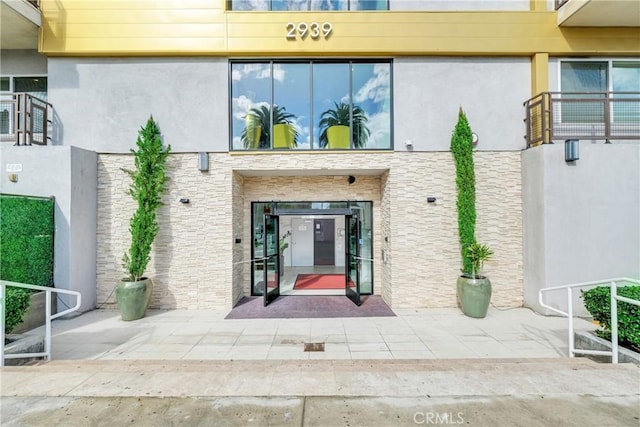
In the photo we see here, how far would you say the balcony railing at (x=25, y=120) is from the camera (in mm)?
6227

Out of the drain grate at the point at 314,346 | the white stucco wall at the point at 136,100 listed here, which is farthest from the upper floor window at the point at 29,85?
the drain grate at the point at 314,346

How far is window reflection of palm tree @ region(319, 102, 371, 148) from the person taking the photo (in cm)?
700

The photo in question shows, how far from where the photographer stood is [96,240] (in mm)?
6793

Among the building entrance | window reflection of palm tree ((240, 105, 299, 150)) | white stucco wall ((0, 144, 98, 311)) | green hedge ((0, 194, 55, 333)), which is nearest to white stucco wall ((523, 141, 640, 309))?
the building entrance

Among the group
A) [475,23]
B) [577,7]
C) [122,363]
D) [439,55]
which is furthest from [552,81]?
[122,363]

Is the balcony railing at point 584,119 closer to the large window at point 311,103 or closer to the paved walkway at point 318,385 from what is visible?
the large window at point 311,103

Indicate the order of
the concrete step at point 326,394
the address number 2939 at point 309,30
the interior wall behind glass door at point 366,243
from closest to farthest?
the concrete step at point 326,394, the address number 2939 at point 309,30, the interior wall behind glass door at point 366,243

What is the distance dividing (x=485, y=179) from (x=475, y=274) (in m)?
2.37

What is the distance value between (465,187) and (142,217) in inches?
292

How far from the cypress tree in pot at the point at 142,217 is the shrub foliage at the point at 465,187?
695 cm

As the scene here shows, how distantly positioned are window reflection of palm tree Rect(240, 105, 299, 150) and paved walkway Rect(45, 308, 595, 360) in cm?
418

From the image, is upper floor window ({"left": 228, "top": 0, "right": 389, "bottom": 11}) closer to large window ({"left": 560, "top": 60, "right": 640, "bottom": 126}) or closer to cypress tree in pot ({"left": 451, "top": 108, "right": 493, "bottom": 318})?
cypress tree in pot ({"left": 451, "top": 108, "right": 493, "bottom": 318})

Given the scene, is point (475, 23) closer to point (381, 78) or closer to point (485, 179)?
point (381, 78)

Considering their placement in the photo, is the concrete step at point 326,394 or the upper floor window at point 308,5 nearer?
the concrete step at point 326,394
